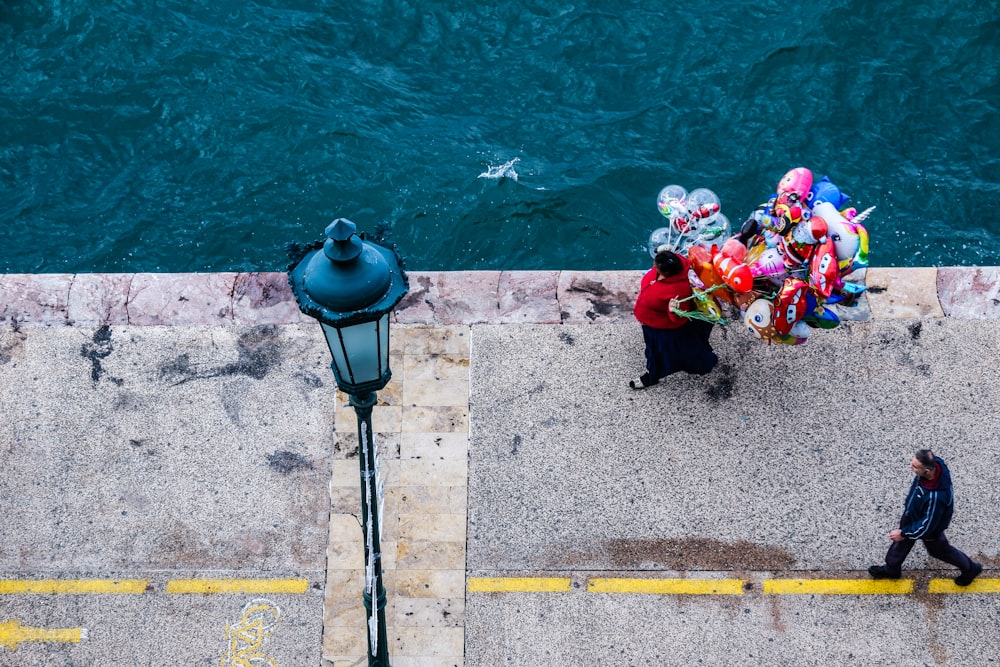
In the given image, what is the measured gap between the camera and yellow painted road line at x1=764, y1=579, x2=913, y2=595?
8.58 metres

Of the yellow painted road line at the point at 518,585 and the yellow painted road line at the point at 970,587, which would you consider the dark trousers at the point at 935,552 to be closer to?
the yellow painted road line at the point at 970,587

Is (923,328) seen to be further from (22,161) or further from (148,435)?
(22,161)

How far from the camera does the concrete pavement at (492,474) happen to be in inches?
332

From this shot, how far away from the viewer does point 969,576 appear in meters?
8.41

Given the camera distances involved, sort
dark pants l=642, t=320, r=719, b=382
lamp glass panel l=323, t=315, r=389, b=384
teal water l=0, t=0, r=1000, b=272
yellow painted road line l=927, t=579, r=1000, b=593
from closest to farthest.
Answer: lamp glass panel l=323, t=315, r=389, b=384
yellow painted road line l=927, t=579, r=1000, b=593
dark pants l=642, t=320, r=719, b=382
teal water l=0, t=0, r=1000, b=272

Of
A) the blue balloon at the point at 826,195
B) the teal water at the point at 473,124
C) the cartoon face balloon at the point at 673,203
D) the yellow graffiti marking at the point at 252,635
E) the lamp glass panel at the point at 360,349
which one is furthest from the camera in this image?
the teal water at the point at 473,124

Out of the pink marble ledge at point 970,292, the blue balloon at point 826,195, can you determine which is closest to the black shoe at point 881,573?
the pink marble ledge at point 970,292

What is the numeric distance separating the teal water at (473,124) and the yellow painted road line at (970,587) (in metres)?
5.29

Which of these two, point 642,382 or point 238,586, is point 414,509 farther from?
point 642,382

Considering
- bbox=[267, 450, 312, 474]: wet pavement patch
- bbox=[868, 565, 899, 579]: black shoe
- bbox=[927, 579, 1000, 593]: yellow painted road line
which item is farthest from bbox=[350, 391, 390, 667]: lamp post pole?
bbox=[927, 579, 1000, 593]: yellow painted road line

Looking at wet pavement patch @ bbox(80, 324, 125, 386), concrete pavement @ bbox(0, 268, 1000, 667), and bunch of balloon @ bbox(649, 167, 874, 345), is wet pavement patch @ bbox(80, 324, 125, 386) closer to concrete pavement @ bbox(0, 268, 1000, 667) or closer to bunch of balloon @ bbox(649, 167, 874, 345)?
concrete pavement @ bbox(0, 268, 1000, 667)

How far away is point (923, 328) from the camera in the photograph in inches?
393

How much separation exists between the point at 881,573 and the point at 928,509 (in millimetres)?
909

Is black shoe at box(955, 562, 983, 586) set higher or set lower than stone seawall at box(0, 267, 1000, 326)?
lower
